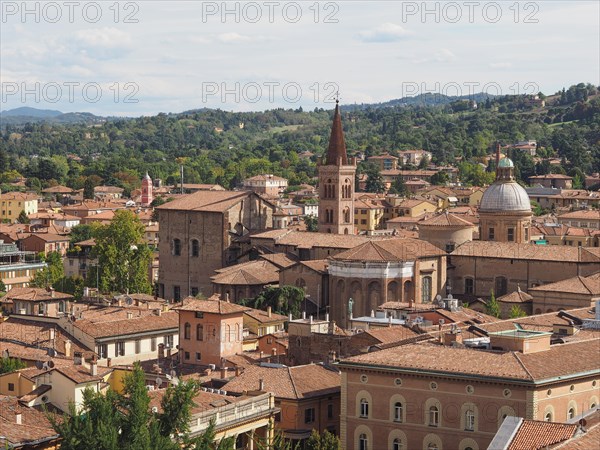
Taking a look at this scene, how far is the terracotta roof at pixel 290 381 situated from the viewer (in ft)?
123

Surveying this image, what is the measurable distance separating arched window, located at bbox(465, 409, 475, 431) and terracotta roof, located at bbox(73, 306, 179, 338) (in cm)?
1616

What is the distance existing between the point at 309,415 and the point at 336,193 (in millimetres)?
39435

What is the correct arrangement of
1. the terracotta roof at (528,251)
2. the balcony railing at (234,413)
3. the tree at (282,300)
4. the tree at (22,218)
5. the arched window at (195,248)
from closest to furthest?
the balcony railing at (234,413), the tree at (282,300), the terracotta roof at (528,251), the arched window at (195,248), the tree at (22,218)

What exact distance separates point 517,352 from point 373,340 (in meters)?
7.72

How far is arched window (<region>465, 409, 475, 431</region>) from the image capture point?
34284 millimetres

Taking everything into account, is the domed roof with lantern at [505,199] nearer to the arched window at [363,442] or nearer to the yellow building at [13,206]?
the arched window at [363,442]

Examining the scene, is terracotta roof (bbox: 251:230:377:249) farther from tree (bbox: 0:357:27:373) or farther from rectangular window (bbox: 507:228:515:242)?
tree (bbox: 0:357:27:373)

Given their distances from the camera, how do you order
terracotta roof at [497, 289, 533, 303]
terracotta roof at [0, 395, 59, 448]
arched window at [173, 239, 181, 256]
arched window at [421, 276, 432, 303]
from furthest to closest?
arched window at [173, 239, 181, 256] < arched window at [421, 276, 432, 303] < terracotta roof at [497, 289, 533, 303] < terracotta roof at [0, 395, 59, 448]

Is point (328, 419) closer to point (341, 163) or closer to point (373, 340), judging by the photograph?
point (373, 340)

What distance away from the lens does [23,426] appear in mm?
30922

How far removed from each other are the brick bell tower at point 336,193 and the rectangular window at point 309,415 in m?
38.5

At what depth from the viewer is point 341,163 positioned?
7731 cm

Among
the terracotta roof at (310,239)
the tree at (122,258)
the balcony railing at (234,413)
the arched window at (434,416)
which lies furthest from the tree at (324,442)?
the tree at (122,258)

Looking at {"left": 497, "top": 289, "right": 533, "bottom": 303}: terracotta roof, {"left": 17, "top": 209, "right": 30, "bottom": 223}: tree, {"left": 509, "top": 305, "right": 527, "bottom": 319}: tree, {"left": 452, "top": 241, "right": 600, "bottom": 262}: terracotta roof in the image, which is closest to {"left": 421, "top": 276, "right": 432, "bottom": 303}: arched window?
{"left": 452, "top": 241, "right": 600, "bottom": 262}: terracotta roof
